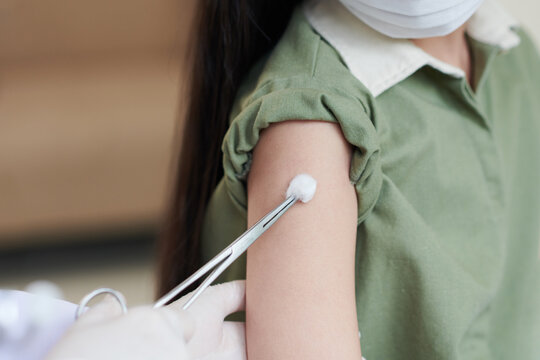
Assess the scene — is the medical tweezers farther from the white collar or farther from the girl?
the white collar

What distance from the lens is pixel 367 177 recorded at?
566mm

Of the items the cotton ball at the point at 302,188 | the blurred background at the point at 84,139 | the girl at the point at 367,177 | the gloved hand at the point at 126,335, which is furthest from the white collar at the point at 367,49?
the blurred background at the point at 84,139

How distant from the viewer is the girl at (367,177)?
1.77 feet

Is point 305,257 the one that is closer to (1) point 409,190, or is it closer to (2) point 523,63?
(1) point 409,190

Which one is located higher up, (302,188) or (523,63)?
(302,188)

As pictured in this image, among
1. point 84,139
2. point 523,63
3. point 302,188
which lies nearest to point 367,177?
point 302,188

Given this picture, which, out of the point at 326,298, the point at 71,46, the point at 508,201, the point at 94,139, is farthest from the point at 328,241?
the point at 71,46

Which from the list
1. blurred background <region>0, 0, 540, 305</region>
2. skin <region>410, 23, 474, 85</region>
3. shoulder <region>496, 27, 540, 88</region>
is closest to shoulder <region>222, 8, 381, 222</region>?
skin <region>410, 23, 474, 85</region>

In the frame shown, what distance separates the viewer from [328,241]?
54 centimetres

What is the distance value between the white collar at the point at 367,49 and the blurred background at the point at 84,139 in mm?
1107

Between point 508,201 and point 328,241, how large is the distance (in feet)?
1.19

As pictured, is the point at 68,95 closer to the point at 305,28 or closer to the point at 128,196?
the point at 128,196

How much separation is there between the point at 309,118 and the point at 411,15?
0.15 m

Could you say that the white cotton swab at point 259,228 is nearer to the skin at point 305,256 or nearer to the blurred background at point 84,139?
the skin at point 305,256
